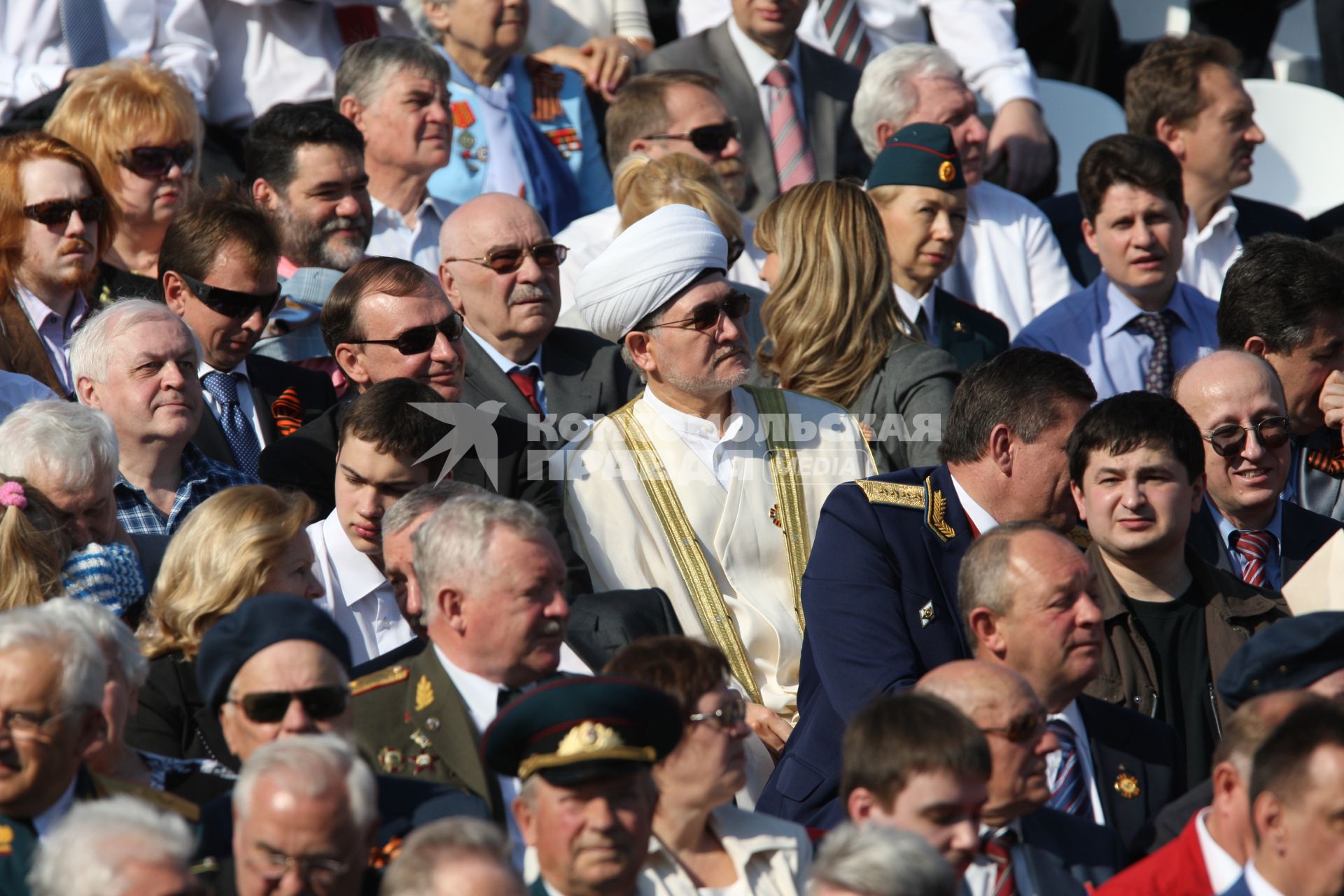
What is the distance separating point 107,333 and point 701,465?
2074 mm

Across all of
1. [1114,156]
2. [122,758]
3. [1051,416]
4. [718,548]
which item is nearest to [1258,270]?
[1114,156]

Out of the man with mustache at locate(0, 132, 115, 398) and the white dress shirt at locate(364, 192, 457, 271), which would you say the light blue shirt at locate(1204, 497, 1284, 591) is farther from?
the man with mustache at locate(0, 132, 115, 398)

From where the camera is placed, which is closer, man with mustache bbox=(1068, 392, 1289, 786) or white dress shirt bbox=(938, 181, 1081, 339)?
man with mustache bbox=(1068, 392, 1289, 786)

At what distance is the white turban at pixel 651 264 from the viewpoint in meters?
7.13

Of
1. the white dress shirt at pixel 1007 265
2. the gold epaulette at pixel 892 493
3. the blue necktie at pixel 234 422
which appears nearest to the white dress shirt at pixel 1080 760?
the gold epaulette at pixel 892 493

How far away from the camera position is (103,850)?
3906 mm

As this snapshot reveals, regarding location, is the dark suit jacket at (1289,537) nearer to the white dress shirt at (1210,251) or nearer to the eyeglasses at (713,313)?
the eyeglasses at (713,313)

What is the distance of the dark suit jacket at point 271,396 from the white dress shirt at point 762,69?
3504mm

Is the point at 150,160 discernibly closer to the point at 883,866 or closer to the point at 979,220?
the point at 979,220

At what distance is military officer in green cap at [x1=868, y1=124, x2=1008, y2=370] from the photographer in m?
8.49

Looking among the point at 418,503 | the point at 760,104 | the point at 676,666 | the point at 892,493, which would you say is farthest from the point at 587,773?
Answer: the point at 760,104

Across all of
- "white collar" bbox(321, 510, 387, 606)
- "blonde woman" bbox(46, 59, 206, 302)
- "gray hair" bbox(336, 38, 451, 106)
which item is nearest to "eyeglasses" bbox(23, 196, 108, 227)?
"blonde woman" bbox(46, 59, 206, 302)

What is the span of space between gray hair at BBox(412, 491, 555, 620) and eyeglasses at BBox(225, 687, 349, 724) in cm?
63

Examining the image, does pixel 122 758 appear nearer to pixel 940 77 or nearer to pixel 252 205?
pixel 252 205
